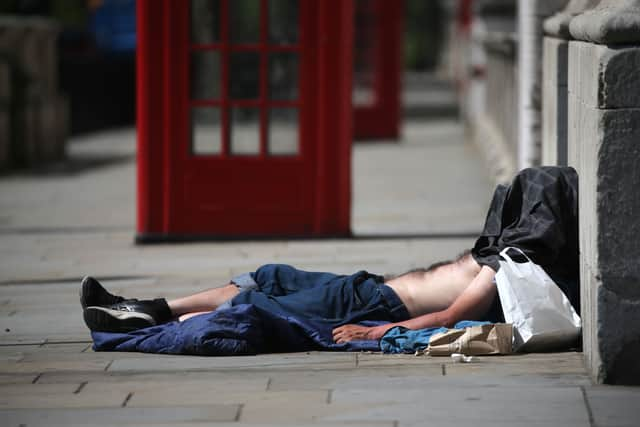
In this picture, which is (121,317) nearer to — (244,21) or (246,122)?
(246,122)

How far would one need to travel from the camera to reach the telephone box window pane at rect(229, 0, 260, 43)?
9.29 metres

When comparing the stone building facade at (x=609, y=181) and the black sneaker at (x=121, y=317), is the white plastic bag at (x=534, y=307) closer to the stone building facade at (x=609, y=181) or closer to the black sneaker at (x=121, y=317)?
the stone building facade at (x=609, y=181)

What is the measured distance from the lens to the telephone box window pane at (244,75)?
9.36 metres

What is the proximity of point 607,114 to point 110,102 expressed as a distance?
1966 centimetres

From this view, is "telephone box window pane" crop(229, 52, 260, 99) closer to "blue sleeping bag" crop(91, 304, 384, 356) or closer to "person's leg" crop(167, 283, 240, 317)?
"person's leg" crop(167, 283, 240, 317)

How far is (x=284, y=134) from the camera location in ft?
30.7

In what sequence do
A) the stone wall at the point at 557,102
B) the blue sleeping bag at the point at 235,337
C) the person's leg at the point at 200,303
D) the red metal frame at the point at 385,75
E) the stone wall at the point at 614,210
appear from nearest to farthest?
the stone wall at the point at 614,210, the blue sleeping bag at the point at 235,337, the person's leg at the point at 200,303, the stone wall at the point at 557,102, the red metal frame at the point at 385,75

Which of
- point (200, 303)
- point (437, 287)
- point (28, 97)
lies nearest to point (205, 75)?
point (200, 303)

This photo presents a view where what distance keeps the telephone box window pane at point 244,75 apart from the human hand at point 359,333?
3834 mm

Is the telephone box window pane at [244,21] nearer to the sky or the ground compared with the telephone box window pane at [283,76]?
nearer to the sky

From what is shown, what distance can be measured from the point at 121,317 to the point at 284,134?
3.59 metres

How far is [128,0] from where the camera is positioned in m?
27.8

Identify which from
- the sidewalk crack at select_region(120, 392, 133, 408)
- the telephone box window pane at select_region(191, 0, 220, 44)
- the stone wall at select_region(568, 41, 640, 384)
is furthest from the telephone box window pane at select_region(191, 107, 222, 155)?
the stone wall at select_region(568, 41, 640, 384)

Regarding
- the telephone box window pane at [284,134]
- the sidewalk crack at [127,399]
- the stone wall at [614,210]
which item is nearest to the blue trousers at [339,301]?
the sidewalk crack at [127,399]
